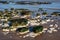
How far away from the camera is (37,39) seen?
50.9 ft

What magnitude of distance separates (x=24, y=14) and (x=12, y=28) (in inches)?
365

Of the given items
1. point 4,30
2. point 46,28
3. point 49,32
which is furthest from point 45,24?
point 4,30

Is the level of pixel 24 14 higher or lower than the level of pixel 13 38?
lower

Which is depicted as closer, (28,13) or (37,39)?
(37,39)

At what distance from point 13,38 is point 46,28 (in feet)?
13.3

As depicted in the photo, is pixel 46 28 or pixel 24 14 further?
pixel 24 14

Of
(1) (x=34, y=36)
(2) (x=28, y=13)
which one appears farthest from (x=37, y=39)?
(2) (x=28, y=13)

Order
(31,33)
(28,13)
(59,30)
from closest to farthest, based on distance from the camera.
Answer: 1. (31,33)
2. (59,30)
3. (28,13)

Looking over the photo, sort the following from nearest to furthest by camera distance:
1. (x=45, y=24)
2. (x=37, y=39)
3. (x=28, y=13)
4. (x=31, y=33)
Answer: (x=37, y=39) < (x=31, y=33) < (x=45, y=24) < (x=28, y=13)

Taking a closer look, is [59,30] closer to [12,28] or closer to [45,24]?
[45,24]

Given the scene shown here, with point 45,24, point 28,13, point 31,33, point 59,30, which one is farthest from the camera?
point 28,13

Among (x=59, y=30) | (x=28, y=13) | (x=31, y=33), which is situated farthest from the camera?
(x=28, y=13)

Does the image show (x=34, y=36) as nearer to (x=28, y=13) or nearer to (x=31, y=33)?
(x=31, y=33)

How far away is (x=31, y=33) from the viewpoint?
1694cm
